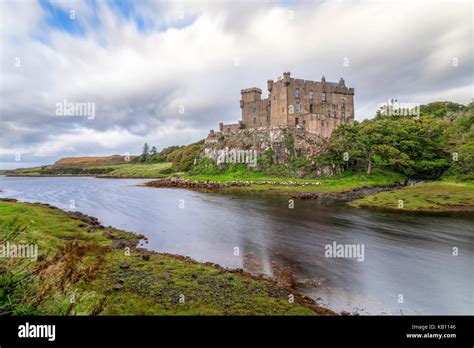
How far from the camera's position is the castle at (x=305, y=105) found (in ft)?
265

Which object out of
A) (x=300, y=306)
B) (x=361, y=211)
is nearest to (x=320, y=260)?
(x=300, y=306)

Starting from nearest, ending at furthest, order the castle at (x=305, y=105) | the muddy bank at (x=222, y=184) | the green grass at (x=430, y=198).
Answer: the green grass at (x=430, y=198), the muddy bank at (x=222, y=184), the castle at (x=305, y=105)

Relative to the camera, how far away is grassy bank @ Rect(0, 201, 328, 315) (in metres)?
6.19

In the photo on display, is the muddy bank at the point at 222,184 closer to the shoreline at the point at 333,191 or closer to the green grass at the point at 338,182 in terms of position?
the shoreline at the point at 333,191

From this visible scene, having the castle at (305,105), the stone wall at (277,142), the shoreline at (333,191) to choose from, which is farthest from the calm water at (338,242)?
the castle at (305,105)

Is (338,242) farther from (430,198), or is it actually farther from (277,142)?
(277,142)

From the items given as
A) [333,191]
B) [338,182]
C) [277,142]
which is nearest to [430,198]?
[333,191]

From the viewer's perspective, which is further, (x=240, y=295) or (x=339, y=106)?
(x=339, y=106)

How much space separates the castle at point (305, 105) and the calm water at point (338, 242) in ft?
148

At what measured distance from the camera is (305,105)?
84.8 m

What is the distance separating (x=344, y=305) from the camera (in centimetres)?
1291
